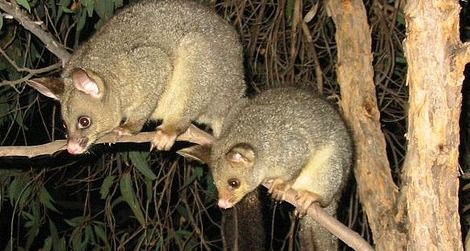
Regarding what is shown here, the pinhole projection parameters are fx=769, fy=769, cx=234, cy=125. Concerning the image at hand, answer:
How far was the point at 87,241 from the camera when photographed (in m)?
6.10

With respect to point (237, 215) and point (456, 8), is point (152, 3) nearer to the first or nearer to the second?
point (237, 215)

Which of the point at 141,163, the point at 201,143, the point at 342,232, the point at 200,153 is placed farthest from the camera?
the point at 141,163

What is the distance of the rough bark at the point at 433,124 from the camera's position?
284 cm

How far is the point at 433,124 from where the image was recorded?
2887 mm

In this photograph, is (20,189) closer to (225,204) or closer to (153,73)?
(153,73)

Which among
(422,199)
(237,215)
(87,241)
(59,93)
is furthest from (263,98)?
(87,241)

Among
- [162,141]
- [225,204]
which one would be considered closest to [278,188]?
[225,204]

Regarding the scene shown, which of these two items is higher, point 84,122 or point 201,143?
point 84,122

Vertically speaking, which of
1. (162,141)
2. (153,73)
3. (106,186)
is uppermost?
(153,73)

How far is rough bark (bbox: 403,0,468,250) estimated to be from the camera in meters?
2.84

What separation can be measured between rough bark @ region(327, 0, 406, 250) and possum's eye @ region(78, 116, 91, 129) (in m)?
1.56

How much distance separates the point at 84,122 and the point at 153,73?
1.56 feet

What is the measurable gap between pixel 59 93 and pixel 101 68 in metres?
0.28

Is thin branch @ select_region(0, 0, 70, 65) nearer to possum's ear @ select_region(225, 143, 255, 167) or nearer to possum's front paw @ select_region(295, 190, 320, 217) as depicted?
possum's ear @ select_region(225, 143, 255, 167)
